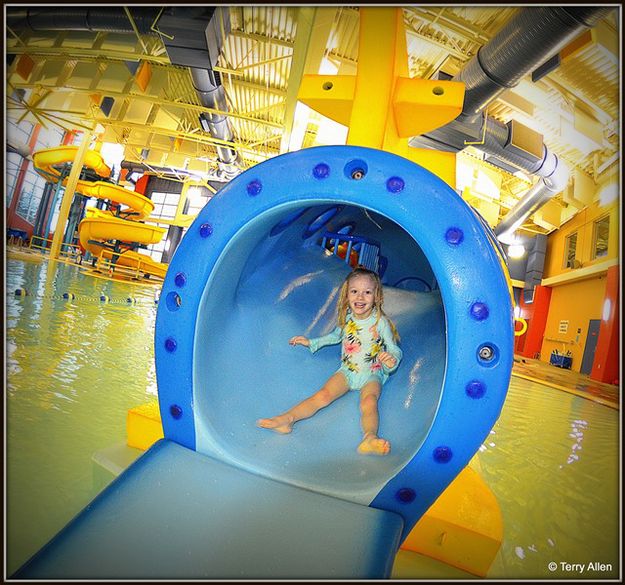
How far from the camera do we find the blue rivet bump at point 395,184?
30.3 inches

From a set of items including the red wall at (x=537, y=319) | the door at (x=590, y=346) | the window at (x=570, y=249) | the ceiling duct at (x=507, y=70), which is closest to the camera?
the ceiling duct at (x=507, y=70)

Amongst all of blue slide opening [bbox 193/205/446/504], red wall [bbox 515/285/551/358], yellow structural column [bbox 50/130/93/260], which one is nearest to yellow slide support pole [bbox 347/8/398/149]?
blue slide opening [bbox 193/205/446/504]

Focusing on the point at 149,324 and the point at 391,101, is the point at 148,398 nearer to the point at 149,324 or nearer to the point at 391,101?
the point at 391,101

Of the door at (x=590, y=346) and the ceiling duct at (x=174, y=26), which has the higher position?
the ceiling duct at (x=174, y=26)

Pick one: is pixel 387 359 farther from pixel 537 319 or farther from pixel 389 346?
pixel 537 319

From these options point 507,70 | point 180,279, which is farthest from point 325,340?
point 507,70

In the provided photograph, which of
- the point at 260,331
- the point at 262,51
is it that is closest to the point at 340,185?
the point at 260,331

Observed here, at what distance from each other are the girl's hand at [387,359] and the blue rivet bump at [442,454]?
0.45 meters

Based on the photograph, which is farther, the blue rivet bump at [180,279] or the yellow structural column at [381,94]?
the yellow structural column at [381,94]

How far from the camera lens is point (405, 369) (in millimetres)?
1221

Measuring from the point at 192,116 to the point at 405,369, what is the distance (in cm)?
845

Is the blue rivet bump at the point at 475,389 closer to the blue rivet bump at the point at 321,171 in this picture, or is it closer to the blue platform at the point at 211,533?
the blue platform at the point at 211,533

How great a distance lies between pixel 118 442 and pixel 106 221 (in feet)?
27.6

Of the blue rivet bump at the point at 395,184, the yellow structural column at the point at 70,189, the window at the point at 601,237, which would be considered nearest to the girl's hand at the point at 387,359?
the blue rivet bump at the point at 395,184
